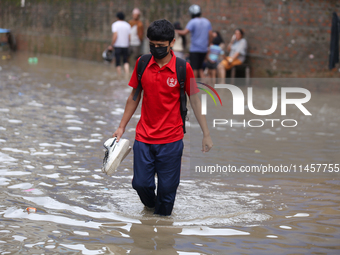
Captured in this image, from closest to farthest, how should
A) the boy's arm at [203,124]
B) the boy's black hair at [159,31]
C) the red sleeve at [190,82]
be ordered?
the boy's black hair at [159,31] < the red sleeve at [190,82] < the boy's arm at [203,124]

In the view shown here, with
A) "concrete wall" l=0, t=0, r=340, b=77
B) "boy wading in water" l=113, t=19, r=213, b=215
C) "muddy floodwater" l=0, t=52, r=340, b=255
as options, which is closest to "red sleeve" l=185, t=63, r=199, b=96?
"boy wading in water" l=113, t=19, r=213, b=215

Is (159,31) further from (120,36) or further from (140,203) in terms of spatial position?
(120,36)

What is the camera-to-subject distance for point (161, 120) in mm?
4703

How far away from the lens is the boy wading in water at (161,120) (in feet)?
15.1

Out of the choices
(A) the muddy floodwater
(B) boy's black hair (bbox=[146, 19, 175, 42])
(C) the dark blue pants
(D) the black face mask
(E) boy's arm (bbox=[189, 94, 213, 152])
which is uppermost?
(B) boy's black hair (bbox=[146, 19, 175, 42])

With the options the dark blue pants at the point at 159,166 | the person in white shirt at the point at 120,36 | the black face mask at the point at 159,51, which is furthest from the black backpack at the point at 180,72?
the person in white shirt at the point at 120,36

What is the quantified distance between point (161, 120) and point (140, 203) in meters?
1.07

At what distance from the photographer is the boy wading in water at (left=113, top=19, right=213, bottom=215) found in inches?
181

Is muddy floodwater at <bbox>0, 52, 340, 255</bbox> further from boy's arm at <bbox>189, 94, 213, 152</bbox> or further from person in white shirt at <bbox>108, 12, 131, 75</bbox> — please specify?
person in white shirt at <bbox>108, 12, 131, 75</bbox>

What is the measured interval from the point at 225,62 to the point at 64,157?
28.8 feet

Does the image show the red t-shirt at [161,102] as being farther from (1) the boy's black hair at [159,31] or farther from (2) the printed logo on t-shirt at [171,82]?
(1) the boy's black hair at [159,31]

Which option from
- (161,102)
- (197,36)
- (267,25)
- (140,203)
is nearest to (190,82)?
(161,102)

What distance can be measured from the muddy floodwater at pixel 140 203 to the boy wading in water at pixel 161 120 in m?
0.39

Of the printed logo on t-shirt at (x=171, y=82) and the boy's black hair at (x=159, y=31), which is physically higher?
the boy's black hair at (x=159, y=31)
